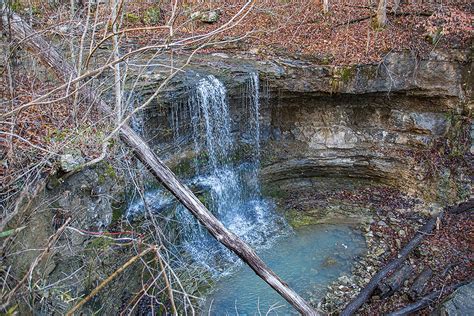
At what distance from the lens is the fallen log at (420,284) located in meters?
6.63

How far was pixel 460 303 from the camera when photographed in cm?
585

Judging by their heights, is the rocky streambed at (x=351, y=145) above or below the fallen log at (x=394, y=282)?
above

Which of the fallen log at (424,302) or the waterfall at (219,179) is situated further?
the waterfall at (219,179)

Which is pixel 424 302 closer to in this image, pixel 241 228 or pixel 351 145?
pixel 241 228

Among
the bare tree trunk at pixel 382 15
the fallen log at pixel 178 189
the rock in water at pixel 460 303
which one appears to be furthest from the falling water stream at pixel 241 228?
the bare tree trunk at pixel 382 15

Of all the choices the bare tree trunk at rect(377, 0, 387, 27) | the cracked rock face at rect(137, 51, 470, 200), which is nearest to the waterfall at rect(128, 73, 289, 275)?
the cracked rock face at rect(137, 51, 470, 200)

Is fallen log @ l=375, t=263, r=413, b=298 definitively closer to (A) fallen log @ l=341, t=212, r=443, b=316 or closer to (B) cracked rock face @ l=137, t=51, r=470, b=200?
(A) fallen log @ l=341, t=212, r=443, b=316

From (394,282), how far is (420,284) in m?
0.45

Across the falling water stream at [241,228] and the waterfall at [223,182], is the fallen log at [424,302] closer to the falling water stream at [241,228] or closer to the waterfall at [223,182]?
the falling water stream at [241,228]

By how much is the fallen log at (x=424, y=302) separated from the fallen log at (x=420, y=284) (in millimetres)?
230

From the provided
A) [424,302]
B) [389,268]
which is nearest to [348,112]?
[389,268]

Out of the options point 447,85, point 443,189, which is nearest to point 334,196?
point 443,189

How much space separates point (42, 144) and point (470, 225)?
332 inches

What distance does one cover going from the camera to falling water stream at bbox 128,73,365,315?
7.12 m
